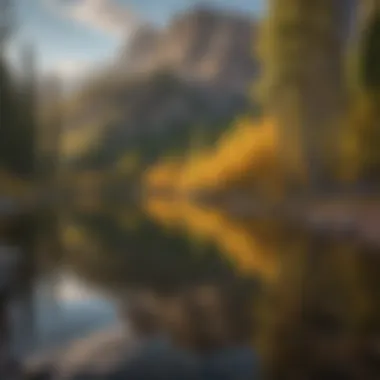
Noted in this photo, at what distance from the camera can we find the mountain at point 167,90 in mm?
1911

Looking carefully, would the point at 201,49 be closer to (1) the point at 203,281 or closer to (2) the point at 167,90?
(2) the point at 167,90

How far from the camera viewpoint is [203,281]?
6.02 feet

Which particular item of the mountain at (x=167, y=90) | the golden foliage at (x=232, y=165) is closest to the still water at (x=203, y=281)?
the golden foliage at (x=232, y=165)

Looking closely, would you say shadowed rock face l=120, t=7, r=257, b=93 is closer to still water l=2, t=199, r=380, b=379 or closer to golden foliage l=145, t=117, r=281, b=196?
golden foliage l=145, t=117, r=281, b=196

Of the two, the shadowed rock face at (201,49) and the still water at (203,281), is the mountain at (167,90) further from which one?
the still water at (203,281)

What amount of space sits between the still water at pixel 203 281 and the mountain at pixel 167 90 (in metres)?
0.21

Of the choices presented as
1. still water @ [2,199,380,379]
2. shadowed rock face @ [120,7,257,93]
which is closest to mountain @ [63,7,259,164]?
shadowed rock face @ [120,7,257,93]

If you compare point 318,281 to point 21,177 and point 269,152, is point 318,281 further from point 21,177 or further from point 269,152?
point 21,177

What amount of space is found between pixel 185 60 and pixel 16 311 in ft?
2.99

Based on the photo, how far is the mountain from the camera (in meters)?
1.91

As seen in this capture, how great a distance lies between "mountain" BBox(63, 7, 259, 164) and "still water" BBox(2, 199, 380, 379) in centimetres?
21

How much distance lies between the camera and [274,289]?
1795 mm

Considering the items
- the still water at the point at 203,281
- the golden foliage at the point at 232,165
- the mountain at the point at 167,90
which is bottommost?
the still water at the point at 203,281

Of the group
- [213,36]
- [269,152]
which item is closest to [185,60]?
[213,36]
